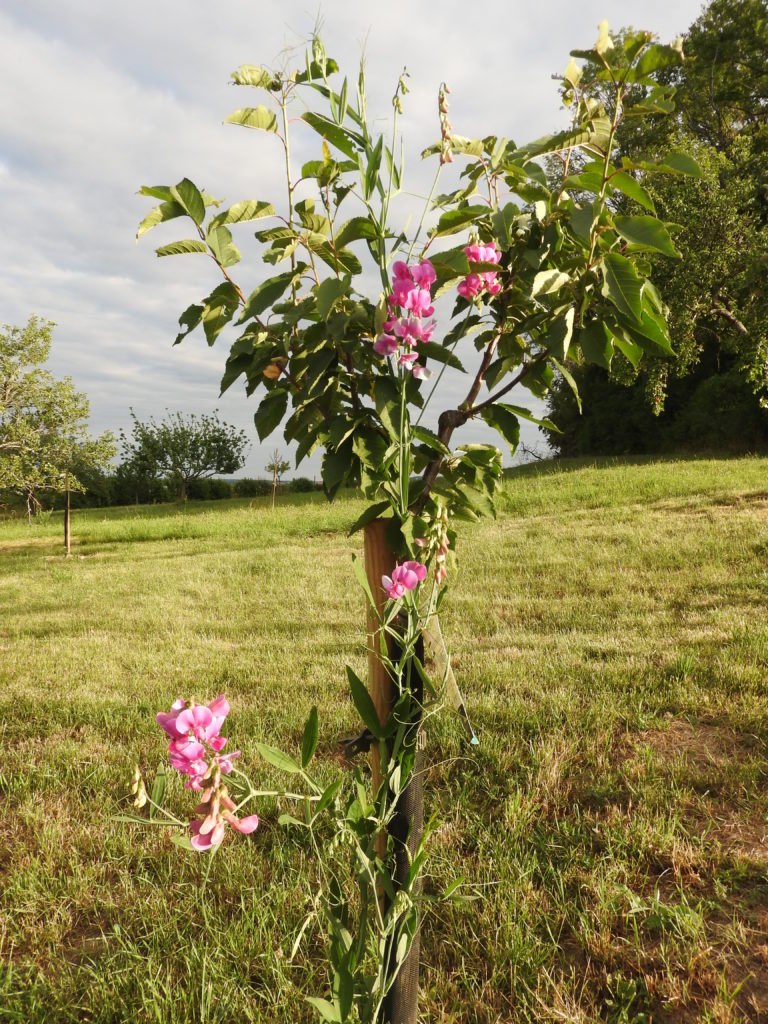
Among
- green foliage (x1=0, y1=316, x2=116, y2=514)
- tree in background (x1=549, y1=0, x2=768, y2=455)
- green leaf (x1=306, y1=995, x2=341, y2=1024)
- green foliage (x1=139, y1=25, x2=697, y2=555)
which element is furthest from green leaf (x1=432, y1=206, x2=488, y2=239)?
green foliage (x1=0, y1=316, x2=116, y2=514)

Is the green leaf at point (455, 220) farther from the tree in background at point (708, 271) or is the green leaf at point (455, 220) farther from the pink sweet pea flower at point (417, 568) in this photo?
the tree in background at point (708, 271)

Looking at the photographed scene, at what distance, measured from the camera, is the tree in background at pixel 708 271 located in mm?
12383

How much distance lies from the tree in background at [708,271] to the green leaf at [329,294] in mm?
7707

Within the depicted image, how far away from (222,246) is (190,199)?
93 millimetres

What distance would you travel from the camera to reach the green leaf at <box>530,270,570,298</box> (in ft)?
3.66

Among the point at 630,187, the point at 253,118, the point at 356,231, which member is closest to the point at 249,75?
the point at 253,118

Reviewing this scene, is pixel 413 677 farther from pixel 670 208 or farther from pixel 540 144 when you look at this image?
pixel 670 208

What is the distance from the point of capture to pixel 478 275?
1193 millimetres

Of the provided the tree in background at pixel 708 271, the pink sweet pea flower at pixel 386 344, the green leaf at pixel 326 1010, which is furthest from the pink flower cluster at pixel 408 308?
the tree in background at pixel 708 271

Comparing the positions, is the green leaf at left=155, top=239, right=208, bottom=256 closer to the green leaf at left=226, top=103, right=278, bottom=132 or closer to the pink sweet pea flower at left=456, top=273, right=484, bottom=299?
the green leaf at left=226, top=103, right=278, bottom=132

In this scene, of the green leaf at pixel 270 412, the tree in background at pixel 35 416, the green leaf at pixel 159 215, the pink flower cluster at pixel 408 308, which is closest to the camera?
the pink flower cluster at pixel 408 308

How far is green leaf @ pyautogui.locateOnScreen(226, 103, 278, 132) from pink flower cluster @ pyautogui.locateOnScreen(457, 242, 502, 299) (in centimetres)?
44

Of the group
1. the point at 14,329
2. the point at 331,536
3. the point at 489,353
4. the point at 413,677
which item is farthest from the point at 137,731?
the point at 14,329

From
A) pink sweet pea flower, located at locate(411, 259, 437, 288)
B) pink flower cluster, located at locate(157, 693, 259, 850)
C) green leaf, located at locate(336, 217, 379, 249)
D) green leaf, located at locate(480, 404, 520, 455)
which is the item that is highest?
green leaf, located at locate(336, 217, 379, 249)
